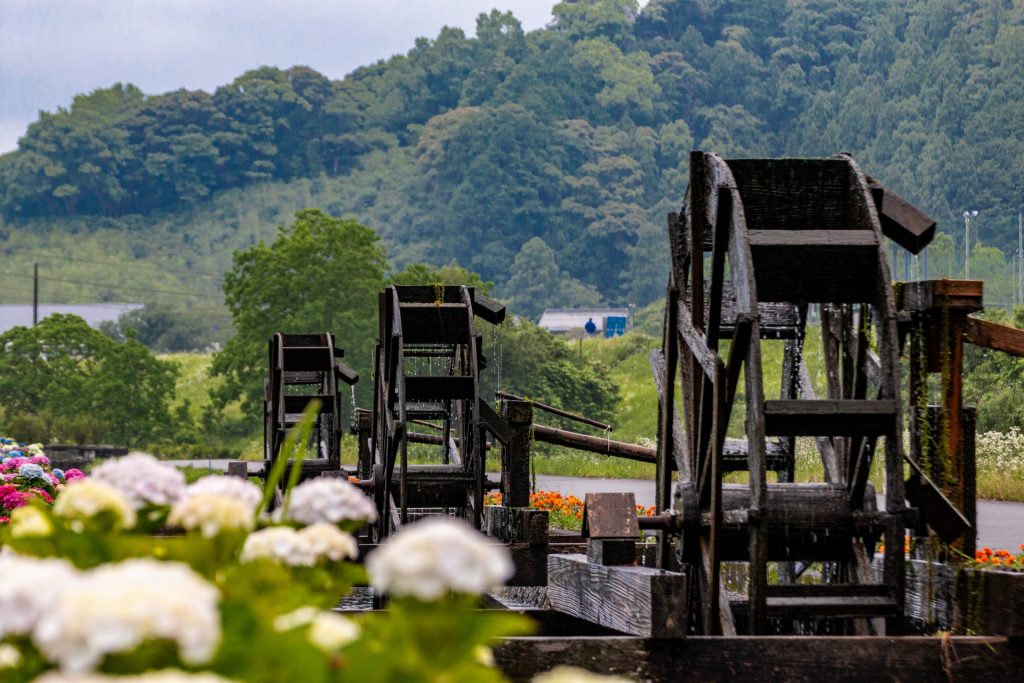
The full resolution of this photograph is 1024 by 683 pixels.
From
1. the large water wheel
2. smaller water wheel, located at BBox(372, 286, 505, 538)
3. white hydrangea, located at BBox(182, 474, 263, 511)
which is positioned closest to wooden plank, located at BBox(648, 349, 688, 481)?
the large water wheel

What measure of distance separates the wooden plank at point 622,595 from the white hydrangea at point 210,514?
2.55m

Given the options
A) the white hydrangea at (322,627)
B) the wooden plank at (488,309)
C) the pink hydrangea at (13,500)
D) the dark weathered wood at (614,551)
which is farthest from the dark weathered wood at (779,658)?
the wooden plank at (488,309)

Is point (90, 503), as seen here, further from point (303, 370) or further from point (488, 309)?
point (303, 370)

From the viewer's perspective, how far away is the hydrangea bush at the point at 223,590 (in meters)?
1.50

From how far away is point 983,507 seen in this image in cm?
2106

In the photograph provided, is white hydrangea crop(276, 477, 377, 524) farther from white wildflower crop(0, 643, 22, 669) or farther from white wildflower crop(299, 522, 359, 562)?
white wildflower crop(0, 643, 22, 669)

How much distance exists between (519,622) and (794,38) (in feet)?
391

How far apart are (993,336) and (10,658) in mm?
5392

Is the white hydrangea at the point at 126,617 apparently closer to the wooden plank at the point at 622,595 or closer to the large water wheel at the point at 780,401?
the wooden plank at the point at 622,595

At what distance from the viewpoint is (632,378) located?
51.6 metres

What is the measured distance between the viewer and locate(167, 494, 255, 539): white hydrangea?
2.20 metres

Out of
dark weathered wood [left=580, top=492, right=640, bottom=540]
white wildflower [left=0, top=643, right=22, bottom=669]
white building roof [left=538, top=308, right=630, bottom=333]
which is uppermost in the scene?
white building roof [left=538, top=308, right=630, bottom=333]

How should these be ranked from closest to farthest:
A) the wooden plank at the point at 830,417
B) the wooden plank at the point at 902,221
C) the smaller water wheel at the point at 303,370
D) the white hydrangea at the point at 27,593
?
the white hydrangea at the point at 27,593, the wooden plank at the point at 830,417, the wooden plank at the point at 902,221, the smaller water wheel at the point at 303,370

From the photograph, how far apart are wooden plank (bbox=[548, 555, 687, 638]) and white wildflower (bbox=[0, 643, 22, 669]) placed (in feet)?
9.72
